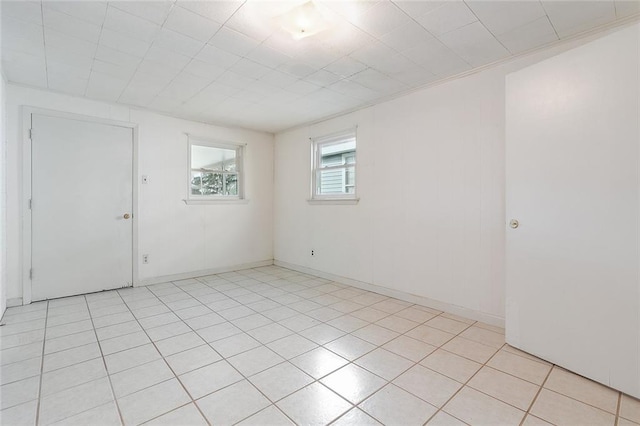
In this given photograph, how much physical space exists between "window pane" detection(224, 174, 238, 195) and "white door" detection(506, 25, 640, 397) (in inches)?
164

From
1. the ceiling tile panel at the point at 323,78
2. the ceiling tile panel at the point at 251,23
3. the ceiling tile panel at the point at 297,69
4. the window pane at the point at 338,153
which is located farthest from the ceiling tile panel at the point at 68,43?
the window pane at the point at 338,153

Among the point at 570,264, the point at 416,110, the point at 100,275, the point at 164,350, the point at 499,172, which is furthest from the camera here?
the point at 100,275

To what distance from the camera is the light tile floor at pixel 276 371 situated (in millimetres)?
1595

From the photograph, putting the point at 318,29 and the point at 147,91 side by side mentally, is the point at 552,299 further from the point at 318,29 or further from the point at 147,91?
the point at 147,91

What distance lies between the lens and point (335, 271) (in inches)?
174

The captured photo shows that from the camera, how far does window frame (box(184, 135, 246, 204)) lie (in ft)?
15.0

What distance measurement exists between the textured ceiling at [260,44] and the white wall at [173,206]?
0.41 m

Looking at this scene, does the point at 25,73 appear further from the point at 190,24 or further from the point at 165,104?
the point at 190,24

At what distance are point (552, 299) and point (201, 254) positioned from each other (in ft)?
14.5

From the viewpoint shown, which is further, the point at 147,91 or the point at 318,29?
the point at 147,91

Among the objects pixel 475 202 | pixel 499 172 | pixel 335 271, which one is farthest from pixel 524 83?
pixel 335 271

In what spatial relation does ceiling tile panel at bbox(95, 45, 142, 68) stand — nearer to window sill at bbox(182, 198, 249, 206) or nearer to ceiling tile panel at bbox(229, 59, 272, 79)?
ceiling tile panel at bbox(229, 59, 272, 79)

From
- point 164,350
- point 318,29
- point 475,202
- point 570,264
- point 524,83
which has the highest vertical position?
point 318,29

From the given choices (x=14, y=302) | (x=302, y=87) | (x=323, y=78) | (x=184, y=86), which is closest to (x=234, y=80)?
(x=184, y=86)
